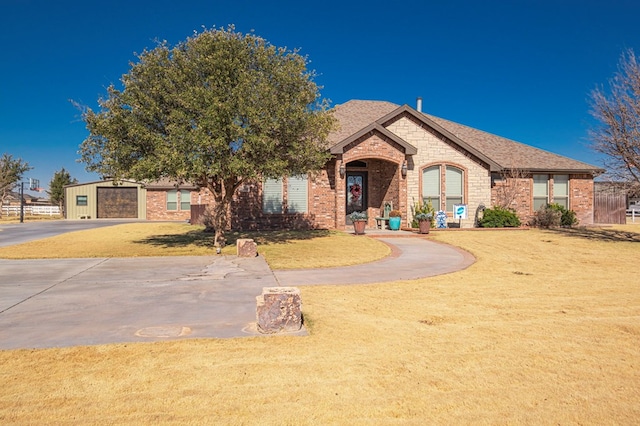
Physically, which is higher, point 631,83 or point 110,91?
point 631,83

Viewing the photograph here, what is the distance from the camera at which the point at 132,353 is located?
173 inches

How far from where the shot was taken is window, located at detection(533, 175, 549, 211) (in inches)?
887

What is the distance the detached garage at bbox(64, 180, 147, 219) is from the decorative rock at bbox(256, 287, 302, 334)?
36.3 metres

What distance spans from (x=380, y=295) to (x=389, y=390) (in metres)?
3.67

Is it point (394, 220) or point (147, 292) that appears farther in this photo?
point (394, 220)

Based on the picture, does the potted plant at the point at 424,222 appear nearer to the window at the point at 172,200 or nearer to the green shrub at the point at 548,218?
the green shrub at the point at 548,218

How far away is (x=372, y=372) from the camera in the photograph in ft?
13.1

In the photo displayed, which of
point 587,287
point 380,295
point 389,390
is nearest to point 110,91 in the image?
point 380,295

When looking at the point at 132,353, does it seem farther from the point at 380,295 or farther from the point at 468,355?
the point at 380,295

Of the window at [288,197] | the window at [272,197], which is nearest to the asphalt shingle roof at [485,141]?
the window at [288,197]

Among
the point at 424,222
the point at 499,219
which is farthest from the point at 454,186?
the point at 424,222

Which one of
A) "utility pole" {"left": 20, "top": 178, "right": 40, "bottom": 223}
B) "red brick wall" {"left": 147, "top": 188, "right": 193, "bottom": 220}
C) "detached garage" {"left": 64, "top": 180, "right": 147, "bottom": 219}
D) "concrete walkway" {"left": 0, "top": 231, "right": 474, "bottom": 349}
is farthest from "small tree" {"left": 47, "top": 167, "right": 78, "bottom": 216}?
"concrete walkway" {"left": 0, "top": 231, "right": 474, "bottom": 349}

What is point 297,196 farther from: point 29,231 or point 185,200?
point 185,200

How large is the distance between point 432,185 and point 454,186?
125 cm
